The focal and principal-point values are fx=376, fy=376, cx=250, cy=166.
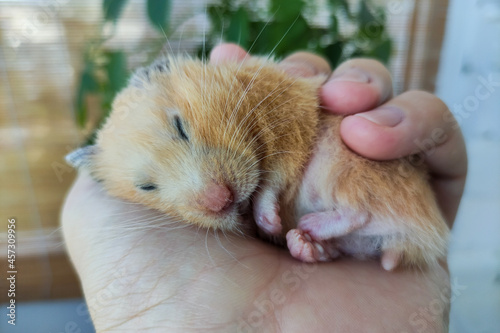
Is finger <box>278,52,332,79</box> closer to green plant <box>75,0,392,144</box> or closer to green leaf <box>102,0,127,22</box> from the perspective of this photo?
green plant <box>75,0,392,144</box>

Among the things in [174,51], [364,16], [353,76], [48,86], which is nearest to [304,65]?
[353,76]

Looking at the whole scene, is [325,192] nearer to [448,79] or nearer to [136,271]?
[136,271]

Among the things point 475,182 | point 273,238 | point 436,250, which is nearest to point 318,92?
point 273,238

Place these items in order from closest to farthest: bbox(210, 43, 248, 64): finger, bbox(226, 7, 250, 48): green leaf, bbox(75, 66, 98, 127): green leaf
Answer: bbox(210, 43, 248, 64): finger → bbox(226, 7, 250, 48): green leaf → bbox(75, 66, 98, 127): green leaf

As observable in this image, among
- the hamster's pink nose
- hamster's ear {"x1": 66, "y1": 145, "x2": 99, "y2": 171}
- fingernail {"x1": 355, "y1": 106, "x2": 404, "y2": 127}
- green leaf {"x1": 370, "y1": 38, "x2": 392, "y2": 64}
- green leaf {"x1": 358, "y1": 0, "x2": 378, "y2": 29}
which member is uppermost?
green leaf {"x1": 358, "y1": 0, "x2": 378, "y2": 29}

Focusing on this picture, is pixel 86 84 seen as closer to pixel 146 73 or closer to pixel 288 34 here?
pixel 146 73

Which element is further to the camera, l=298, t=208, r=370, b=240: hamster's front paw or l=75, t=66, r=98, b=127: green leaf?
l=75, t=66, r=98, b=127: green leaf

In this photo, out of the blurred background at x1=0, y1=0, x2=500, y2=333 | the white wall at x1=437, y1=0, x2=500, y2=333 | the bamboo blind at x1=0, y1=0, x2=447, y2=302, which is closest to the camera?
the blurred background at x1=0, y1=0, x2=500, y2=333

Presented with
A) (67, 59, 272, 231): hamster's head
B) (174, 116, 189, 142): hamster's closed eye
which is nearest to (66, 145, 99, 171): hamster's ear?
(67, 59, 272, 231): hamster's head

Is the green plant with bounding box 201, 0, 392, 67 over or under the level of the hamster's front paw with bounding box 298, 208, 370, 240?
over
